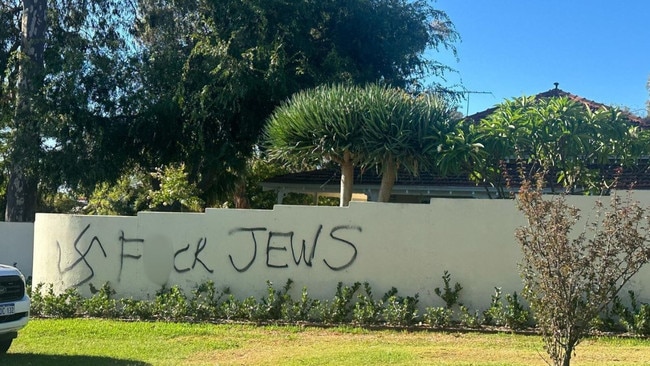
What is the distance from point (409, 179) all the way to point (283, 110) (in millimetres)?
5301

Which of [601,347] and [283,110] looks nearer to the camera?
[601,347]

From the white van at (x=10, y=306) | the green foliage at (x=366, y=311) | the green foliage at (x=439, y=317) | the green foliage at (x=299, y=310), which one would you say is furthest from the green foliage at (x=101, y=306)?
the green foliage at (x=439, y=317)

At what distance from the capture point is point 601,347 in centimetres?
827

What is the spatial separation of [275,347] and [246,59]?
26.5ft

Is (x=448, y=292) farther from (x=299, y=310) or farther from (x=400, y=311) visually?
(x=299, y=310)

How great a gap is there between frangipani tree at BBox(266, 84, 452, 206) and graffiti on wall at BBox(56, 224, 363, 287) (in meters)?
1.33

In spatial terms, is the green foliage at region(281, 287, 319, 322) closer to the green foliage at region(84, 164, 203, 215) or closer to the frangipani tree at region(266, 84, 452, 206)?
the frangipani tree at region(266, 84, 452, 206)

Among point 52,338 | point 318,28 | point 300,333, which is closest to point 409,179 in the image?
point 318,28

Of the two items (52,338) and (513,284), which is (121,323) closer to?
(52,338)

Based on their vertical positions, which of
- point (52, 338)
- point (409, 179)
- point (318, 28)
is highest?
point (318, 28)

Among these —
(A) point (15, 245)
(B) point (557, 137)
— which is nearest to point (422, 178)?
(B) point (557, 137)

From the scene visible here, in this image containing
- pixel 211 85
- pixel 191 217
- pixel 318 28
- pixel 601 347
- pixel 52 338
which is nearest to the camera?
pixel 601 347

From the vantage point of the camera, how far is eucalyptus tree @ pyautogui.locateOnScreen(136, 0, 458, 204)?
15.1 meters

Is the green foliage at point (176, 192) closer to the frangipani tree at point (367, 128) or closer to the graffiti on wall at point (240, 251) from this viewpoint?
the graffiti on wall at point (240, 251)
